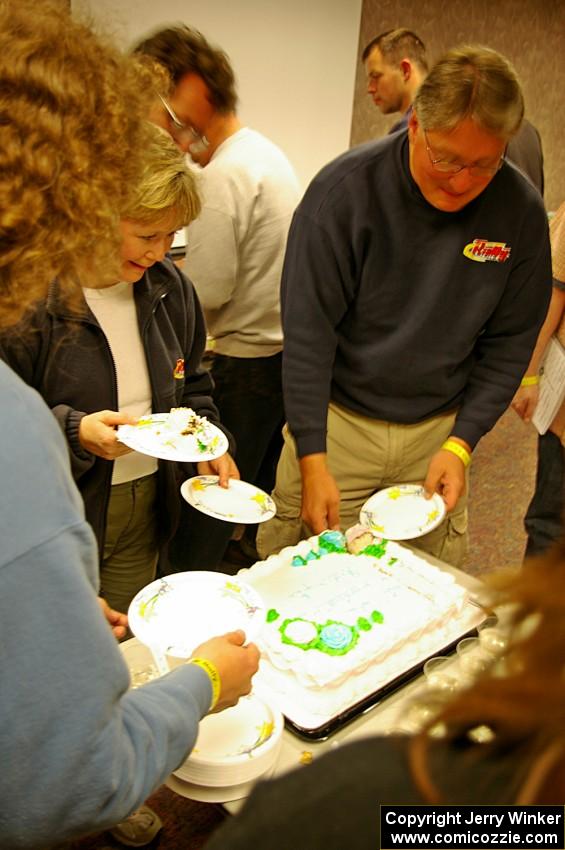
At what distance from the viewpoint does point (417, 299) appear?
1.73 m

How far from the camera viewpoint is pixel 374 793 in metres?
0.54

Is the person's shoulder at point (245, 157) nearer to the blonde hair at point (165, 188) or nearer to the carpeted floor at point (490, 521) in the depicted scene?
the blonde hair at point (165, 188)

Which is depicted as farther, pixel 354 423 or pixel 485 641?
pixel 354 423

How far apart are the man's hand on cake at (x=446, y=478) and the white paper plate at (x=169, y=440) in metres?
0.51

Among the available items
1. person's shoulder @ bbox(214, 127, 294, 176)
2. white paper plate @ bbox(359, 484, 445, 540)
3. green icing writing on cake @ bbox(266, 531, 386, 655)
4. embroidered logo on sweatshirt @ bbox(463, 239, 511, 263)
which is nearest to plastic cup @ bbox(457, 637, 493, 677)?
green icing writing on cake @ bbox(266, 531, 386, 655)

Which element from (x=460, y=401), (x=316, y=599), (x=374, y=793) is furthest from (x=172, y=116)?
(x=374, y=793)

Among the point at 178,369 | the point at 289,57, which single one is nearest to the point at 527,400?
the point at 178,369

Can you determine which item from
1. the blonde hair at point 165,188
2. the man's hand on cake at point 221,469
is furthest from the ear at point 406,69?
the man's hand on cake at point 221,469

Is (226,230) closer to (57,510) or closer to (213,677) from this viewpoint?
(213,677)

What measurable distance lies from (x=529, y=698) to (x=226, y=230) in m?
2.05

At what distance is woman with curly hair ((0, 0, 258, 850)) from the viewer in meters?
0.68

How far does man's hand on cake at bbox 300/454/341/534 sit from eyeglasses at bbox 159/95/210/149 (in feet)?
4.06

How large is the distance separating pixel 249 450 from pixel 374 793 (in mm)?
2247

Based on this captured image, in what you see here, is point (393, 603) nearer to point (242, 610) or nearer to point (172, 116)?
point (242, 610)
